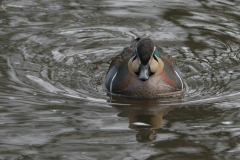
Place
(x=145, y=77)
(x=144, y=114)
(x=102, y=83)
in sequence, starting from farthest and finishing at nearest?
(x=102, y=83), (x=145, y=77), (x=144, y=114)

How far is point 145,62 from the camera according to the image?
24.6 feet

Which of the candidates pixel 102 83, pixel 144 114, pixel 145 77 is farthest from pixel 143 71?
pixel 102 83

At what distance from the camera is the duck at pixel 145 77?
7512 millimetres

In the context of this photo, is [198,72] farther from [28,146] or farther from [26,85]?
[28,146]

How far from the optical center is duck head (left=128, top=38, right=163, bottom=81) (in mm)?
7438

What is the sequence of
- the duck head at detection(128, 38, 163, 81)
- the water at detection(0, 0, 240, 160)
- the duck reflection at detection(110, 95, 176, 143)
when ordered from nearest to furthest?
the water at detection(0, 0, 240, 160) < the duck reflection at detection(110, 95, 176, 143) < the duck head at detection(128, 38, 163, 81)

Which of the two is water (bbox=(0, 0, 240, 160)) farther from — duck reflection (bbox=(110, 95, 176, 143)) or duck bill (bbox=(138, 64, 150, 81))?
duck bill (bbox=(138, 64, 150, 81))

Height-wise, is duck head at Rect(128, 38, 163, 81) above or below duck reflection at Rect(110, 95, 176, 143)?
above

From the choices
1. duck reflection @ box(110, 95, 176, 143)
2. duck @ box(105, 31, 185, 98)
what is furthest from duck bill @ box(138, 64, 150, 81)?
duck reflection @ box(110, 95, 176, 143)

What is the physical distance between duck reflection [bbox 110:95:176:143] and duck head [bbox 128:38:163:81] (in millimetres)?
517

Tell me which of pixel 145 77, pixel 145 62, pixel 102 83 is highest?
pixel 145 62

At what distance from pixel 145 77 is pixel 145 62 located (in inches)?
11.2

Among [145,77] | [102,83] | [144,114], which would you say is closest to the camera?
[144,114]

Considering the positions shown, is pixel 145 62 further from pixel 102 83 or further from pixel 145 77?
pixel 102 83
